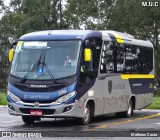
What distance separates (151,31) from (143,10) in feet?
12.3

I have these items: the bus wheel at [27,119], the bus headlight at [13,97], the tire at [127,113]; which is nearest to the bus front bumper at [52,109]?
the bus headlight at [13,97]

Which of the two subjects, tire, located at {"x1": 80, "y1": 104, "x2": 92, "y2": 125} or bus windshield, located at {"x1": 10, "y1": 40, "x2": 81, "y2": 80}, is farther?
tire, located at {"x1": 80, "y1": 104, "x2": 92, "y2": 125}

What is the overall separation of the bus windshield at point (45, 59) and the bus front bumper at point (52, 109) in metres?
0.91

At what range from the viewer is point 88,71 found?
1669cm

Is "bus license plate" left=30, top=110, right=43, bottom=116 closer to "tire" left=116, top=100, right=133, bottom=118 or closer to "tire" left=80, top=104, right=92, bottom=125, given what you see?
"tire" left=80, top=104, right=92, bottom=125

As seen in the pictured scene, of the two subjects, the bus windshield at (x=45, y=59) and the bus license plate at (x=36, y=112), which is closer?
the bus license plate at (x=36, y=112)

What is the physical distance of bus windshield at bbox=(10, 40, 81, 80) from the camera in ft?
52.7

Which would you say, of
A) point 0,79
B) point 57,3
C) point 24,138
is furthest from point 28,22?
point 24,138

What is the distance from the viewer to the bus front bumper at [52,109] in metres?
15.7

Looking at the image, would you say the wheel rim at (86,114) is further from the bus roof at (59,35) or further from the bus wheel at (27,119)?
the bus roof at (59,35)

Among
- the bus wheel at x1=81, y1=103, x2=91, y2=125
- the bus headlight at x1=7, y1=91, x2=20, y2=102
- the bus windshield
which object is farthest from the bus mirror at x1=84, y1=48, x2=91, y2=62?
the bus headlight at x1=7, y1=91, x2=20, y2=102

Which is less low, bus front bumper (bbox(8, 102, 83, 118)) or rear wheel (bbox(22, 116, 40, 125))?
bus front bumper (bbox(8, 102, 83, 118))

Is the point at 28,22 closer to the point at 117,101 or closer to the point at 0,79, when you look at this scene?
the point at 0,79

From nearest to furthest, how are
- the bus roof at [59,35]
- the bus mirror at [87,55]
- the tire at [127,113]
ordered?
the bus mirror at [87,55] → the bus roof at [59,35] → the tire at [127,113]
